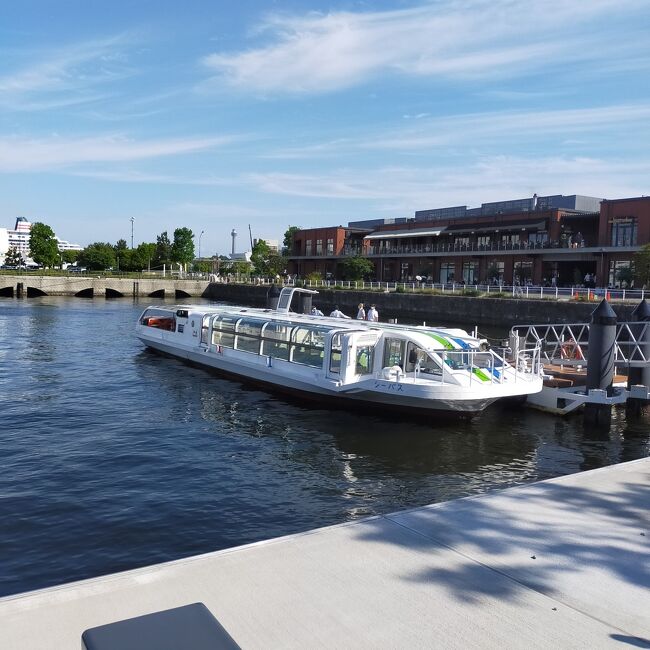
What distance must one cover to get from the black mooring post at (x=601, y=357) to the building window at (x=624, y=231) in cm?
4318

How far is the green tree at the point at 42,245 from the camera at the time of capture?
4567 inches

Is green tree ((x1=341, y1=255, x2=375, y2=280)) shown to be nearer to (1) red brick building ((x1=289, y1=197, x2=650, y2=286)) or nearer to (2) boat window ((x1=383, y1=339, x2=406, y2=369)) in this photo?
(1) red brick building ((x1=289, y1=197, x2=650, y2=286))

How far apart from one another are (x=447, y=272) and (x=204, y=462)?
67.4 metres

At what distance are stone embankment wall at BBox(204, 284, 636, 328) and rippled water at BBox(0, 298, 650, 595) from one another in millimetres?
25903

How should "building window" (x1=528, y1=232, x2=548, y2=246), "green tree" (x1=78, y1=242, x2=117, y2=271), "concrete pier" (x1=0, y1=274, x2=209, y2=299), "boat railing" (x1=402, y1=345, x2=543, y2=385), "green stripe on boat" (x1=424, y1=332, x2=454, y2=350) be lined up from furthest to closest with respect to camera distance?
"green tree" (x1=78, y1=242, x2=117, y2=271) < "concrete pier" (x1=0, y1=274, x2=209, y2=299) < "building window" (x1=528, y1=232, x2=548, y2=246) < "green stripe on boat" (x1=424, y1=332, x2=454, y2=350) < "boat railing" (x1=402, y1=345, x2=543, y2=385)

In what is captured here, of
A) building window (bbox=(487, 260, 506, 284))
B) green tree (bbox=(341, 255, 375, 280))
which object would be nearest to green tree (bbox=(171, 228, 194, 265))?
green tree (bbox=(341, 255, 375, 280))

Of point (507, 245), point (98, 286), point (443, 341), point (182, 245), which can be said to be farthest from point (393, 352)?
point (182, 245)

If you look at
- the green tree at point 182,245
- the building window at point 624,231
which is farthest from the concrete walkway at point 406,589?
the green tree at point 182,245

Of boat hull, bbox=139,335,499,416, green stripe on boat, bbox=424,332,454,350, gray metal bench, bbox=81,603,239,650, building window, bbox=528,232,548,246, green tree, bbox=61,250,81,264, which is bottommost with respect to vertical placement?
boat hull, bbox=139,335,499,416

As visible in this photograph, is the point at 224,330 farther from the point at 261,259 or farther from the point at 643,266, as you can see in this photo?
the point at 261,259

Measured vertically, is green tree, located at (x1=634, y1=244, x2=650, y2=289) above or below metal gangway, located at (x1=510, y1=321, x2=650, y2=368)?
above

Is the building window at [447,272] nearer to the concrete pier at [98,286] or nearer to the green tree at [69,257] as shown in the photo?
the concrete pier at [98,286]

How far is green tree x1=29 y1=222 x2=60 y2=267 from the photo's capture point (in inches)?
4567

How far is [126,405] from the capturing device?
68.5ft
